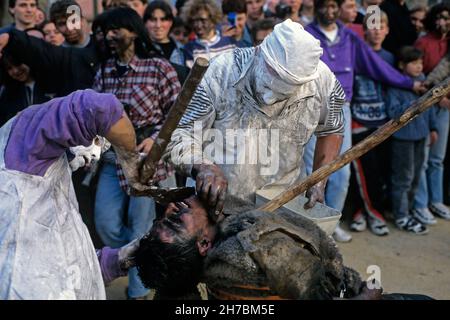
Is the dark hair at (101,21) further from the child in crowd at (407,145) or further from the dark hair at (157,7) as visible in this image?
the child in crowd at (407,145)

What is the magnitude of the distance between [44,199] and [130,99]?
2.22 metres

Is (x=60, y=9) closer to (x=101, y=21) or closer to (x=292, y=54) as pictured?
(x=101, y=21)

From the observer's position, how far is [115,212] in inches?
187

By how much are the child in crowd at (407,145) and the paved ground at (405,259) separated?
17 cm

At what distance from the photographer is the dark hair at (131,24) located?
460cm

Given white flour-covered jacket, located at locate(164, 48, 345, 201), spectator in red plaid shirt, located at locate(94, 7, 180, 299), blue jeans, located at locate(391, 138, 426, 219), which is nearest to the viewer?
white flour-covered jacket, located at locate(164, 48, 345, 201)

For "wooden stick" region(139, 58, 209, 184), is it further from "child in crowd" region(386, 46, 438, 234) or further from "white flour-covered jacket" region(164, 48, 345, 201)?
"child in crowd" region(386, 46, 438, 234)

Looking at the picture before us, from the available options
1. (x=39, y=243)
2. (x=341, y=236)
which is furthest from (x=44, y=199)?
(x=341, y=236)

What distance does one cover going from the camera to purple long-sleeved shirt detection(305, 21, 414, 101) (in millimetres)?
5590

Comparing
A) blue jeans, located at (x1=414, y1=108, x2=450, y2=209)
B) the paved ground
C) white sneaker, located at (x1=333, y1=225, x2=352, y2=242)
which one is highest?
blue jeans, located at (x1=414, y1=108, x2=450, y2=209)

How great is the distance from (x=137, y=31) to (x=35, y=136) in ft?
8.02

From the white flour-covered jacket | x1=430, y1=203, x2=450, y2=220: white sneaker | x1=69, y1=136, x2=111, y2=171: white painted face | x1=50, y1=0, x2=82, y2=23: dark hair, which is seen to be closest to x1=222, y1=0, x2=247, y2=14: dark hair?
x1=50, y1=0, x2=82, y2=23: dark hair

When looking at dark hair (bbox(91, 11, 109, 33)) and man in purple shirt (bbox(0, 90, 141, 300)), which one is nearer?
man in purple shirt (bbox(0, 90, 141, 300))
